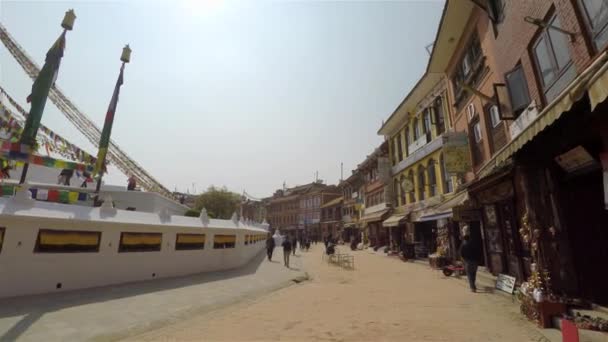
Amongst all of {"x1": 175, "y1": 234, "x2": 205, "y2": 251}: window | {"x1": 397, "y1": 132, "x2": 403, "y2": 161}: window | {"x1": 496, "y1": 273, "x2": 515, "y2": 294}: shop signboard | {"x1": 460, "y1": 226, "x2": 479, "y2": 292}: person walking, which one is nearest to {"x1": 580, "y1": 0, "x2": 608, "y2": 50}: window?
{"x1": 460, "y1": 226, "x2": 479, "y2": 292}: person walking

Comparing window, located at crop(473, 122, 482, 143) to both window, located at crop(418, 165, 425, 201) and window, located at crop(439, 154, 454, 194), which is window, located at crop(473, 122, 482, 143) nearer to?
window, located at crop(439, 154, 454, 194)

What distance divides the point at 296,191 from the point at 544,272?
5728 centimetres

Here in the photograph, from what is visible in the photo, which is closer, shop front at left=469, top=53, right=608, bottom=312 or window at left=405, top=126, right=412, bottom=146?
shop front at left=469, top=53, right=608, bottom=312

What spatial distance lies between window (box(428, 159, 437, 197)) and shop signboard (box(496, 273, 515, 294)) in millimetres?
8855

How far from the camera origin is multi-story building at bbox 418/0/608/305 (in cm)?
478

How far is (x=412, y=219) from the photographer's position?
18234 mm

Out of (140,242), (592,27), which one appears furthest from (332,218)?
(592,27)

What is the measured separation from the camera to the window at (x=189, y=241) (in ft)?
36.7

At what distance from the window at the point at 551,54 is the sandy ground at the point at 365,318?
5879mm

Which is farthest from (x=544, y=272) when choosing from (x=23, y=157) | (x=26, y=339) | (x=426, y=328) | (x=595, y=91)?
(x=23, y=157)

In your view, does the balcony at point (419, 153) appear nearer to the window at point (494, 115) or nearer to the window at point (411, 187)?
the window at point (411, 187)

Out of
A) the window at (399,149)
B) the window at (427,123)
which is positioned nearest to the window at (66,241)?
the window at (427,123)

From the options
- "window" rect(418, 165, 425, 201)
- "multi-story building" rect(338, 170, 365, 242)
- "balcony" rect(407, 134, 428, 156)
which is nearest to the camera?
"balcony" rect(407, 134, 428, 156)

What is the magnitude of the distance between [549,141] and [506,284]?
4.68m
